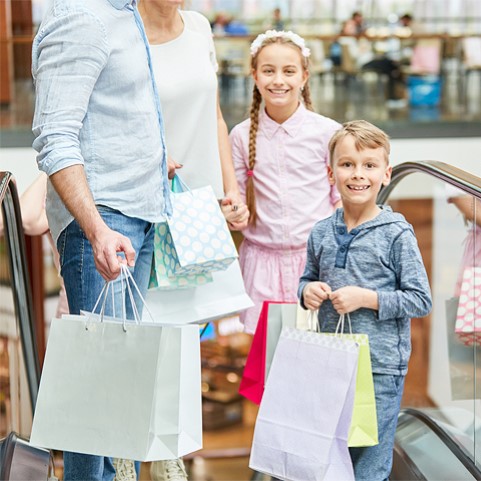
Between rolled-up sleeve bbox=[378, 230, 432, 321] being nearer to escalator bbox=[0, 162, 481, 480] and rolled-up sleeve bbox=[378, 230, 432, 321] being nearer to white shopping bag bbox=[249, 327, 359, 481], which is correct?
white shopping bag bbox=[249, 327, 359, 481]

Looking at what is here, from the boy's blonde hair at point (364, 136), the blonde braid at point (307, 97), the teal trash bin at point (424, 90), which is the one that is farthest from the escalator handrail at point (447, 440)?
the teal trash bin at point (424, 90)

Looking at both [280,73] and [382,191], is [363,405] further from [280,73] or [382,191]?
[382,191]

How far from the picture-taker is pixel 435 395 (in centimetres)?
448

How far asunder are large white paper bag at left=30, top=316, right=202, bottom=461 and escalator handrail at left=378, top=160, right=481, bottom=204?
1.04m

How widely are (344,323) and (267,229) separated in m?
0.77

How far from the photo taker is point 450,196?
3.82 m

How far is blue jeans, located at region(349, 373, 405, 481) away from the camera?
2.80 metres

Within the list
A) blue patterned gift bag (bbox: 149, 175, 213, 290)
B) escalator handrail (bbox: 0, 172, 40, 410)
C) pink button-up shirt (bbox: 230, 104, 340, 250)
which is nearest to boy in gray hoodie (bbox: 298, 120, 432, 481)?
blue patterned gift bag (bbox: 149, 175, 213, 290)

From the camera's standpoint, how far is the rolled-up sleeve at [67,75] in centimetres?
241

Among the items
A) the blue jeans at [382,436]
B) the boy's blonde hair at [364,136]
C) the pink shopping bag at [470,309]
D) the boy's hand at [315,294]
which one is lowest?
the blue jeans at [382,436]

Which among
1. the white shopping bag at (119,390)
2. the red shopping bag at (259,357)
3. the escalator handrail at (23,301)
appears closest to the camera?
the white shopping bag at (119,390)

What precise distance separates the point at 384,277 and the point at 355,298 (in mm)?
121

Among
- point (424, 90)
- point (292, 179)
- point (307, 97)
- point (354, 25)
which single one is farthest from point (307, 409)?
point (354, 25)

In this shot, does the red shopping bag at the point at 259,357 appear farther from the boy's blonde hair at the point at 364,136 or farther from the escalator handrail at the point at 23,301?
the escalator handrail at the point at 23,301
